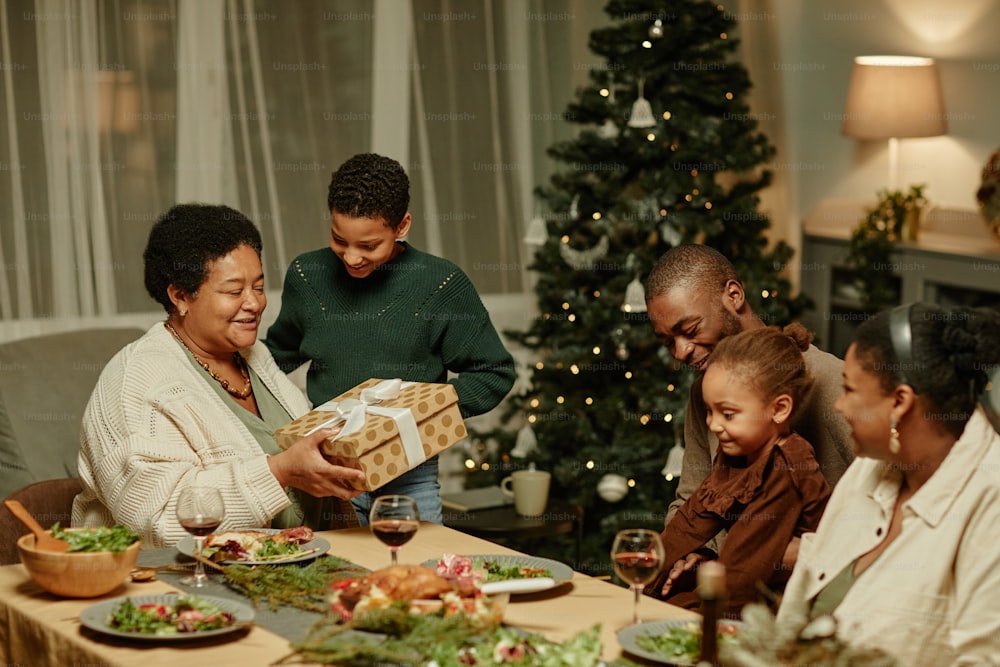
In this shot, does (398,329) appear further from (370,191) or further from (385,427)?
(385,427)

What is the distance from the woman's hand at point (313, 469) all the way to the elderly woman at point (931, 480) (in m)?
1.01

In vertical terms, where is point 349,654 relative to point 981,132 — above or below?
below

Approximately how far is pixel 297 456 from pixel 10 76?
9.08 feet

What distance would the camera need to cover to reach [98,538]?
2451 mm

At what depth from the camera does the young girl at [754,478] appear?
2742 millimetres

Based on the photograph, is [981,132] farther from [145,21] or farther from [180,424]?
[180,424]

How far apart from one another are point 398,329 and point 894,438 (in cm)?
149

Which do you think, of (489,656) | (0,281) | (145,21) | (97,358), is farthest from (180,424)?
(145,21)

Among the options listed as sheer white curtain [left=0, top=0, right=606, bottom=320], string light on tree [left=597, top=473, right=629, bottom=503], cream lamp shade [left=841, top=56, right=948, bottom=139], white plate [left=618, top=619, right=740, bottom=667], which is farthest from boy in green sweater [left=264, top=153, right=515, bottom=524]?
cream lamp shade [left=841, top=56, right=948, bottom=139]

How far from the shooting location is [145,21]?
5098 millimetres

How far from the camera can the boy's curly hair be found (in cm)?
318

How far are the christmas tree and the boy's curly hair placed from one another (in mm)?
1992

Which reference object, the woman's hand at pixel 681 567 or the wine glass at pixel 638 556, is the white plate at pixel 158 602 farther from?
the woman's hand at pixel 681 567

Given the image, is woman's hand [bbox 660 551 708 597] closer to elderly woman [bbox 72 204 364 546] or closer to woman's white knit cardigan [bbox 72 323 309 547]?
elderly woman [bbox 72 204 364 546]
